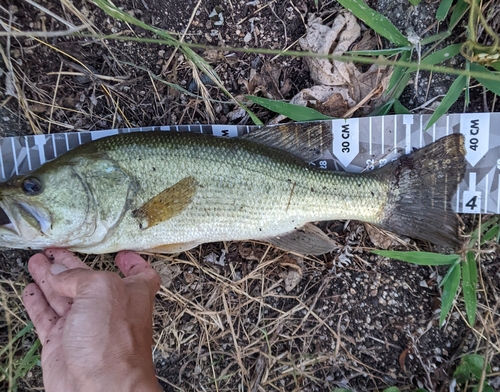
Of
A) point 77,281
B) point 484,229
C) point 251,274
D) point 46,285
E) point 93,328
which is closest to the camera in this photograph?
point 93,328

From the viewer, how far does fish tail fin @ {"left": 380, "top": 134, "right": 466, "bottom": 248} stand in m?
2.81

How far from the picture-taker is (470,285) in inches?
113

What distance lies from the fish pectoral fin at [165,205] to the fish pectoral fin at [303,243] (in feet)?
2.47

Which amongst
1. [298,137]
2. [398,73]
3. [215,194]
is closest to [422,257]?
[298,137]

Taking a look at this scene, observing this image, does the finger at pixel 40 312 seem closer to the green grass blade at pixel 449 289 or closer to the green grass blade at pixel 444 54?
the green grass blade at pixel 449 289

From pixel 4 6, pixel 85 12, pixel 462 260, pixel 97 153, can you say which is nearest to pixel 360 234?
pixel 462 260

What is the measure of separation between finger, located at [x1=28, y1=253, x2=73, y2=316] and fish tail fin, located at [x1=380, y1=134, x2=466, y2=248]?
244 centimetres

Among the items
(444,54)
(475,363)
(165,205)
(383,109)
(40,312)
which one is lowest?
(475,363)

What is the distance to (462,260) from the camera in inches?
114

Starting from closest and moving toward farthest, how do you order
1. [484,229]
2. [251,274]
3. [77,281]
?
1. [77,281]
2. [484,229]
3. [251,274]

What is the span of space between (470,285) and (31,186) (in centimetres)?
339

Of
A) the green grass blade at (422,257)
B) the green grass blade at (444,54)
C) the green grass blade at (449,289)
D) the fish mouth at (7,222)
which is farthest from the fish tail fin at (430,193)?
the fish mouth at (7,222)

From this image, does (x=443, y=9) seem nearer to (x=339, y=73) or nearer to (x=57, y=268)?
(x=339, y=73)

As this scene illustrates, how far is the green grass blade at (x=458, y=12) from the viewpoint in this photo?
2797mm
